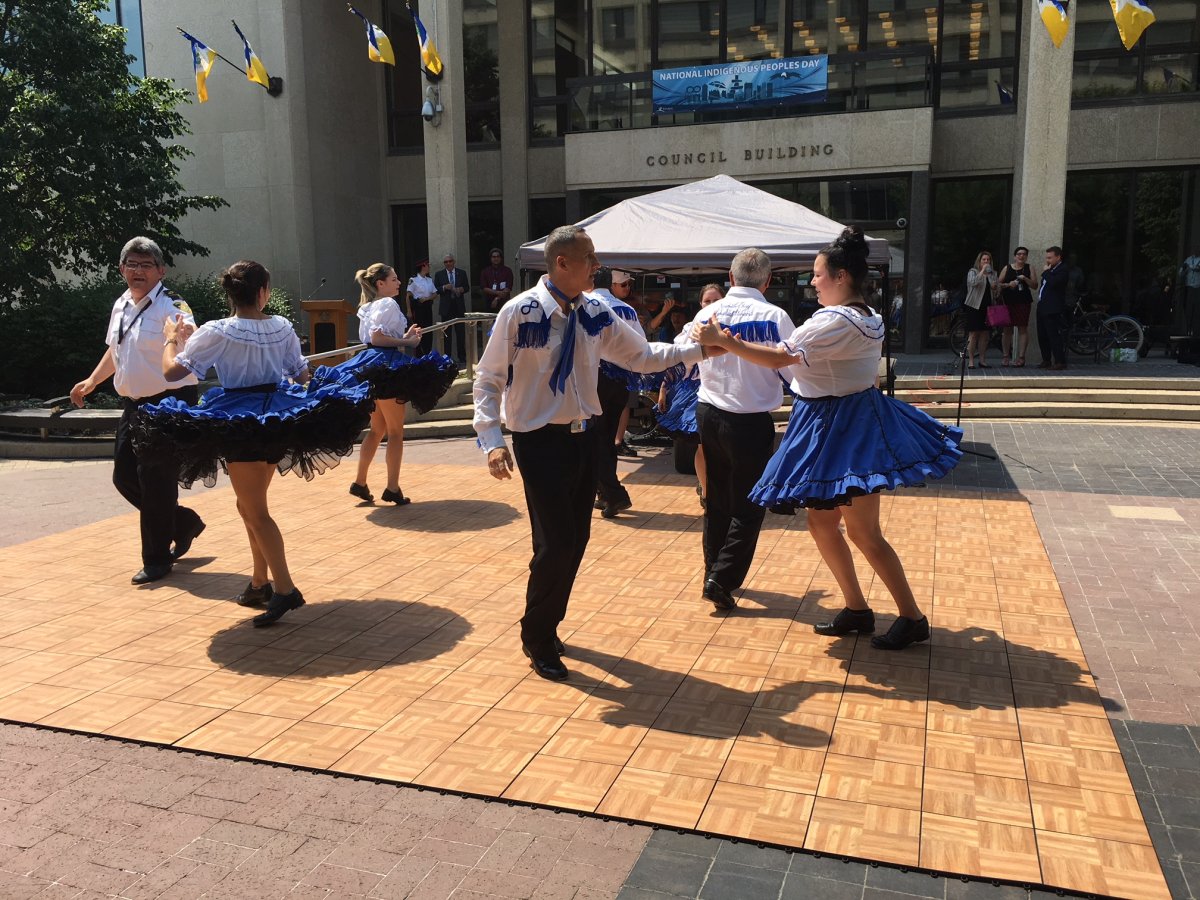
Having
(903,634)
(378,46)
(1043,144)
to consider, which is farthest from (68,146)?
(903,634)

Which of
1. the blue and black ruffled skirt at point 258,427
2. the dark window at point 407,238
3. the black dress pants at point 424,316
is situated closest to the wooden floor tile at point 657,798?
the blue and black ruffled skirt at point 258,427

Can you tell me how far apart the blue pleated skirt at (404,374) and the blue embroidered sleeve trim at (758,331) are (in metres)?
3.26

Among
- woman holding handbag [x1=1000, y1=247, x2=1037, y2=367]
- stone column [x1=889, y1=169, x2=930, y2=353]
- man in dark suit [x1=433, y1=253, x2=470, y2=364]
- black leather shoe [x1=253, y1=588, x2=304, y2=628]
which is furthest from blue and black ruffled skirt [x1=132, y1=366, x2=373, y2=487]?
stone column [x1=889, y1=169, x2=930, y2=353]

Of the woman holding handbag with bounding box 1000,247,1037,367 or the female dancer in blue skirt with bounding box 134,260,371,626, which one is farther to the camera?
the woman holding handbag with bounding box 1000,247,1037,367

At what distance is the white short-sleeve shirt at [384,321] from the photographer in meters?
8.02

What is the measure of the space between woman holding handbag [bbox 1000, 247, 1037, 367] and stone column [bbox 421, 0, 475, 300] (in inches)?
386

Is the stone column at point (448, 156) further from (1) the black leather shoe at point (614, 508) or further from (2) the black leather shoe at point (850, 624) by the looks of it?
(2) the black leather shoe at point (850, 624)

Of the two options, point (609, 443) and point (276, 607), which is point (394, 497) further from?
point (276, 607)

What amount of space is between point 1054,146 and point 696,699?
1431cm

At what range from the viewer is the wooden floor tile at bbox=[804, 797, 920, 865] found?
10.3ft

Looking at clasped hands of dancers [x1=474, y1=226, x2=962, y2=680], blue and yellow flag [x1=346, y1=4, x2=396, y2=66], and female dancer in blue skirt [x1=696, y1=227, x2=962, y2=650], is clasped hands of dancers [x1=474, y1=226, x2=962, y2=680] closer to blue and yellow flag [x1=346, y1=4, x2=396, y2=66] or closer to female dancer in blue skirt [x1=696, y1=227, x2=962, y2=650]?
female dancer in blue skirt [x1=696, y1=227, x2=962, y2=650]

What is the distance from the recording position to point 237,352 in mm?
5289

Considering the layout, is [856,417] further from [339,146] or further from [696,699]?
[339,146]

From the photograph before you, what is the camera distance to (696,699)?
4.38 meters
